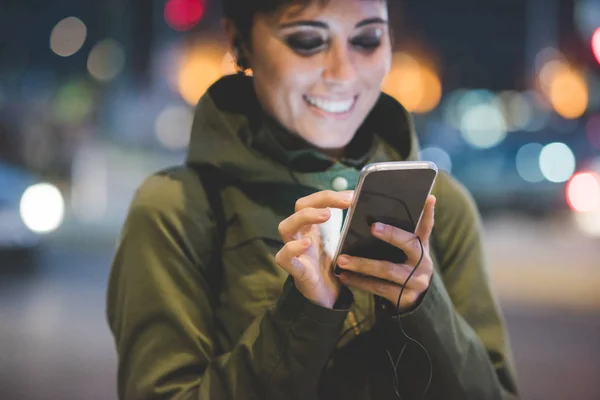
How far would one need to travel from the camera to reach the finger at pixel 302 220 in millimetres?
1620

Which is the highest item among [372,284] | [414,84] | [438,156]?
[414,84]

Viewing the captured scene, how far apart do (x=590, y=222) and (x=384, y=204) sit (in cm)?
1329

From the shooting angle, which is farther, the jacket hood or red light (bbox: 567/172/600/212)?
red light (bbox: 567/172/600/212)

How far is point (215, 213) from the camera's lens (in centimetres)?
201

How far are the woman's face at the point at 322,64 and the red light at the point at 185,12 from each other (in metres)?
13.6

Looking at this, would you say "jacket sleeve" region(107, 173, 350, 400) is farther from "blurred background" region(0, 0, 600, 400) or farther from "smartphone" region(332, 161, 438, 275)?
"blurred background" region(0, 0, 600, 400)

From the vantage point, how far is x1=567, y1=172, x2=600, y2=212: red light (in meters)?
13.6

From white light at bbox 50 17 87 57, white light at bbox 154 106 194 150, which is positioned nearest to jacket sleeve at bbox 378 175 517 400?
white light at bbox 154 106 194 150

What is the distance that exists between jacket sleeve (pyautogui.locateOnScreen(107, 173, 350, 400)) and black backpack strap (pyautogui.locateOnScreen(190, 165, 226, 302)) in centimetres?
2

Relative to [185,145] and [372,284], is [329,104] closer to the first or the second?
[372,284]

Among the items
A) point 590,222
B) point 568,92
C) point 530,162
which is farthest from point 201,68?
point 568,92

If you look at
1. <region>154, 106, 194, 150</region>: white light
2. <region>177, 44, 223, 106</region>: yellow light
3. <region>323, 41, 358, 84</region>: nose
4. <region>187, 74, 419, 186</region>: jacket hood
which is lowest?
<region>154, 106, 194, 150</region>: white light

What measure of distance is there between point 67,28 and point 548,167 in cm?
2011

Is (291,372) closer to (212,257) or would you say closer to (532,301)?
(212,257)
